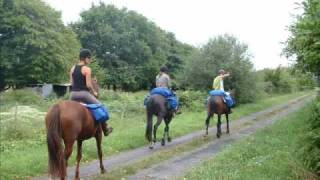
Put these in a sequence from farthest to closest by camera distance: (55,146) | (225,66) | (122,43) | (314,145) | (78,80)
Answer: (122,43)
(225,66)
(78,80)
(55,146)
(314,145)

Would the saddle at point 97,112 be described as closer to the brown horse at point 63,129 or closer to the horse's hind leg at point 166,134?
the brown horse at point 63,129

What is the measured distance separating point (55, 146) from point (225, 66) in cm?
2862

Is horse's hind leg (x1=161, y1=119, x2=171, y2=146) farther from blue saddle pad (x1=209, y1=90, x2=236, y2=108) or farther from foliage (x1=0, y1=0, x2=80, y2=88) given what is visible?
foliage (x1=0, y1=0, x2=80, y2=88)

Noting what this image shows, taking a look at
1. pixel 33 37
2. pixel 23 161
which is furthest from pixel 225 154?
pixel 33 37

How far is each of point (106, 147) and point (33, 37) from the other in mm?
40079

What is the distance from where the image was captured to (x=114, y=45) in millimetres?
74688

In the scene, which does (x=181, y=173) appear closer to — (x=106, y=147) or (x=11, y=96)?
(x=106, y=147)

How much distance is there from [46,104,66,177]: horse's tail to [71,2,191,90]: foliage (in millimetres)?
59706

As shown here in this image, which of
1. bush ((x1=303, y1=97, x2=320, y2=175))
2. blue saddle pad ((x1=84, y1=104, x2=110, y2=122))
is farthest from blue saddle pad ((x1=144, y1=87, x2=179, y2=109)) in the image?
bush ((x1=303, y1=97, x2=320, y2=175))

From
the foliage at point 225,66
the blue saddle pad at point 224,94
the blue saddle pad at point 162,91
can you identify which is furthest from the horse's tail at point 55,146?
the foliage at point 225,66

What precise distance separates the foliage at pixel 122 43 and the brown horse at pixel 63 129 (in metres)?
59.0

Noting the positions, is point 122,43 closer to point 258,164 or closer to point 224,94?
point 224,94

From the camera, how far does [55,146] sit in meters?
9.54

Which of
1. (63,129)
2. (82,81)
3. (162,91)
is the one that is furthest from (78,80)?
(162,91)
